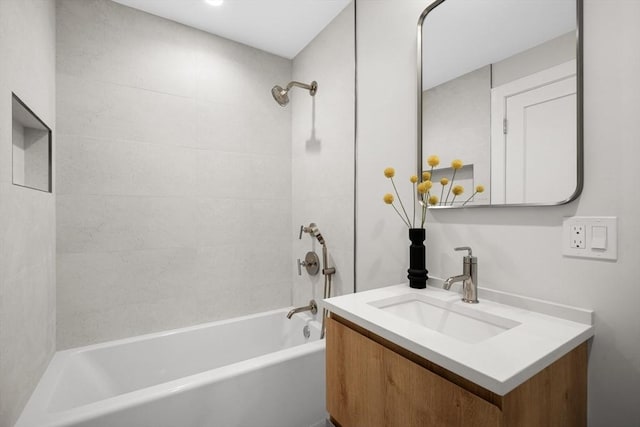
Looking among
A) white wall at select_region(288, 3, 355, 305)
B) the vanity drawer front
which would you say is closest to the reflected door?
the vanity drawer front

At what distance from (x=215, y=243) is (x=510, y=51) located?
1.89m

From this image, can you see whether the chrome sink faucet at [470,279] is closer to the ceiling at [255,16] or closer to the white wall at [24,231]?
the white wall at [24,231]

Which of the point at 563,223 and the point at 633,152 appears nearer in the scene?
the point at 633,152

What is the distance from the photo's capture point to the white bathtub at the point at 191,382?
111 cm

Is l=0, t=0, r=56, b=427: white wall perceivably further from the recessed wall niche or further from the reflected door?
the reflected door

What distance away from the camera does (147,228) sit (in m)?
1.83

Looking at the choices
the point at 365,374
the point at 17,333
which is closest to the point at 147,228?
the point at 17,333

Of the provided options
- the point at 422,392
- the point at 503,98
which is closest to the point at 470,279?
the point at 422,392

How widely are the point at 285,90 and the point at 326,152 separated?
19.6 inches

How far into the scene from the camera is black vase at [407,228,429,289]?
1.17 meters

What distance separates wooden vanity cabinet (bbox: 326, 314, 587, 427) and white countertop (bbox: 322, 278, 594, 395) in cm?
4

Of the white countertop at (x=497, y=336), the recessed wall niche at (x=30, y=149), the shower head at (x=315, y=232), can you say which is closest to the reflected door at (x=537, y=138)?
the white countertop at (x=497, y=336)

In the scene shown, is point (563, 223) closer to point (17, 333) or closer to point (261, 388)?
point (261, 388)

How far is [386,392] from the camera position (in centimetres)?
79
